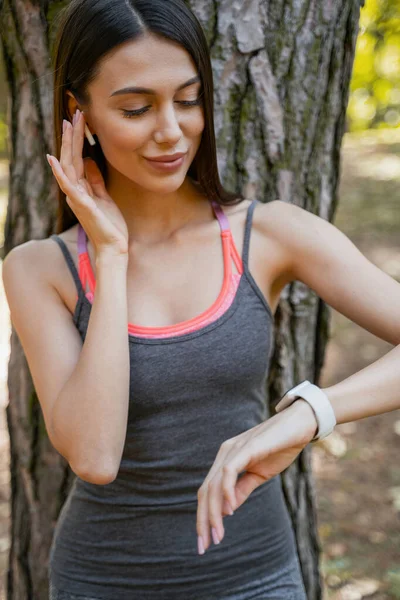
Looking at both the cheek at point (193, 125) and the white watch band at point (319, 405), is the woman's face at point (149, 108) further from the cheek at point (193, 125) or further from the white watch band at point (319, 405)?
the white watch band at point (319, 405)

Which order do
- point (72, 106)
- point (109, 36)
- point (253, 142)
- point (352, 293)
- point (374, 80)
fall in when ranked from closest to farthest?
1. point (109, 36)
2. point (352, 293)
3. point (72, 106)
4. point (253, 142)
5. point (374, 80)

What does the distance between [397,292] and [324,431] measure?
0.44m

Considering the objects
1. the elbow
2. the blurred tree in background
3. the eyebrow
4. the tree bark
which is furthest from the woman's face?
the blurred tree in background

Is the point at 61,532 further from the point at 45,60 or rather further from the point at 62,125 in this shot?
the point at 45,60

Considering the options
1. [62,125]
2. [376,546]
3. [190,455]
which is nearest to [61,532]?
[190,455]

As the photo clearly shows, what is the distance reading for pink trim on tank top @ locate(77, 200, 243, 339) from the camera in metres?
2.11

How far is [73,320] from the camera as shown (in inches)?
85.8

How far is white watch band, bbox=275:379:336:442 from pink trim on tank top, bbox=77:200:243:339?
34cm

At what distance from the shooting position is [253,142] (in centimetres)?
270

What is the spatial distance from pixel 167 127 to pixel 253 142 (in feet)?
2.49

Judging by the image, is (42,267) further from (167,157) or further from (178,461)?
(178,461)

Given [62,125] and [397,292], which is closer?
[397,292]

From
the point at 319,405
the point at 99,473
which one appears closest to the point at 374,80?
the point at 319,405

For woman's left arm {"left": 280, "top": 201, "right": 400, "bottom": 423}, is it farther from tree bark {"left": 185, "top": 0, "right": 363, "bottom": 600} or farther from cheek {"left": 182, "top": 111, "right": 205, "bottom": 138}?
tree bark {"left": 185, "top": 0, "right": 363, "bottom": 600}
